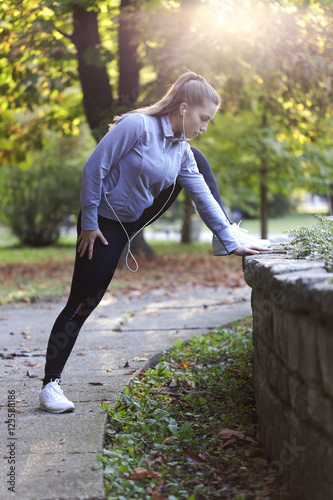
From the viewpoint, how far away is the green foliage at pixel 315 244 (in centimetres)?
303

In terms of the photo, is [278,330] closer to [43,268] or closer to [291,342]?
[291,342]

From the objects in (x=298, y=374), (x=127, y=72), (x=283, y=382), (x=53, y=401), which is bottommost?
(x=53, y=401)

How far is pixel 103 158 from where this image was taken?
3229 mm

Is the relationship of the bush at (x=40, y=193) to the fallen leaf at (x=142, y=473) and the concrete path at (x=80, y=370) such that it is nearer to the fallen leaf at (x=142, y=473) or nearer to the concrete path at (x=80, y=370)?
the concrete path at (x=80, y=370)

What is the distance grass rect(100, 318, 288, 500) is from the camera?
8.77 feet

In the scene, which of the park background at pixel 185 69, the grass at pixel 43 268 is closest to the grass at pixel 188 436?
the grass at pixel 43 268

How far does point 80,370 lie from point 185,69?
5632 mm

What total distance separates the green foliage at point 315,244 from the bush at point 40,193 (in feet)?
49.1

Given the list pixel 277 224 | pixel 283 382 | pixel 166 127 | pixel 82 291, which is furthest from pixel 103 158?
pixel 277 224

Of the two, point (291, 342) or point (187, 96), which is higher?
point (187, 96)

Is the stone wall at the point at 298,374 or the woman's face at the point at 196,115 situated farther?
the woman's face at the point at 196,115

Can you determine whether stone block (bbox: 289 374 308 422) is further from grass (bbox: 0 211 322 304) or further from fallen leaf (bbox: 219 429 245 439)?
grass (bbox: 0 211 322 304)

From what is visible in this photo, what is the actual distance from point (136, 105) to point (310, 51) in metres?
3.15

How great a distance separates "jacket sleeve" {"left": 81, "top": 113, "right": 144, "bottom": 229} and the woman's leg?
17 centimetres
